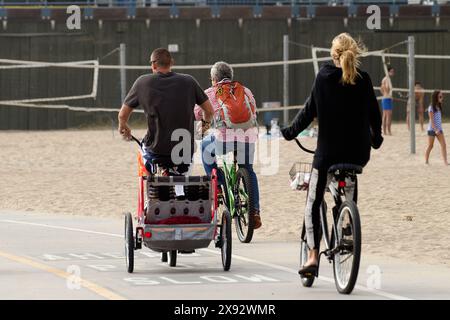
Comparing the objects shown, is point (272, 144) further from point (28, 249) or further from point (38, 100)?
point (28, 249)

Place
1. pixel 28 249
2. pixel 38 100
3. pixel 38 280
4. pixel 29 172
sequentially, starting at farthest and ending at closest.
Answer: pixel 38 100 < pixel 29 172 < pixel 28 249 < pixel 38 280

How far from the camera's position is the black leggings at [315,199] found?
10.1 metres

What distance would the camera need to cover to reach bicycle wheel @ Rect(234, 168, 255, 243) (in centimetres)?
1363

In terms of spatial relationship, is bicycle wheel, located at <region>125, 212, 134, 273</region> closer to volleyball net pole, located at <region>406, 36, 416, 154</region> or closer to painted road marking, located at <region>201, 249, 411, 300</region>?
painted road marking, located at <region>201, 249, 411, 300</region>

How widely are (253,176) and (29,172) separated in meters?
11.7

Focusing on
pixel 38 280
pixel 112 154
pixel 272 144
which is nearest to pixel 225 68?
pixel 38 280

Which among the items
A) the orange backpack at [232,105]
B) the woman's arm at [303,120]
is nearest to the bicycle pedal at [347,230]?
the woman's arm at [303,120]

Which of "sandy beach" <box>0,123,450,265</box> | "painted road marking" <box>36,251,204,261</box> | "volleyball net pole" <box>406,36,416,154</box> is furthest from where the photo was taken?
"volleyball net pole" <box>406,36,416,154</box>

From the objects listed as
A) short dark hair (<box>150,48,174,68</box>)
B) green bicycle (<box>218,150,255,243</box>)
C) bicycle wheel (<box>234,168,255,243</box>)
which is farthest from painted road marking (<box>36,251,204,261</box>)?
short dark hair (<box>150,48,174,68</box>)

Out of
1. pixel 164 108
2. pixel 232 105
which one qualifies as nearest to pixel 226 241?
pixel 164 108

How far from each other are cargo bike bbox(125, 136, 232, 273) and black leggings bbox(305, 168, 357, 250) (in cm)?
122

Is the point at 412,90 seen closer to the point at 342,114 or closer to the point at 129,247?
the point at 129,247

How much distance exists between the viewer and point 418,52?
44.2 m

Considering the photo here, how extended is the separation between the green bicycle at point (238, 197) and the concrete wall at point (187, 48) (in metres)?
28.9
